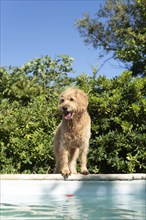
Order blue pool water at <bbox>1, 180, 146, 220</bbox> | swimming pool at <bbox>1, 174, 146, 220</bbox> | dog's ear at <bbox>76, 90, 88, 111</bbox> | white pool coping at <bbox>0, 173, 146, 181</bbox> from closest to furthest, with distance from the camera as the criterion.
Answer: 1. blue pool water at <bbox>1, 180, 146, 220</bbox>
2. swimming pool at <bbox>1, 174, 146, 220</bbox>
3. white pool coping at <bbox>0, 173, 146, 181</bbox>
4. dog's ear at <bbox>76, 90, 88, 111</bbox>

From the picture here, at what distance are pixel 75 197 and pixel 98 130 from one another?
7.15ft

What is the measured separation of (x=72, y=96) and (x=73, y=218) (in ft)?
6.69

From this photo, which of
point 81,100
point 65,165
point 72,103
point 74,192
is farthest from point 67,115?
Result: point 74,192

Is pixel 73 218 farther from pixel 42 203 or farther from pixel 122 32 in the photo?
pixel 122 32

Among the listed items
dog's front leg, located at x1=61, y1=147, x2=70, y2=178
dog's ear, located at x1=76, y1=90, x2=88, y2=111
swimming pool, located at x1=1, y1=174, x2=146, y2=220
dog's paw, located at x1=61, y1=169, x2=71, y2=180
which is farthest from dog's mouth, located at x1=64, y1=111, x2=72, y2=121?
swimming pool, located at x1=1, y1=174, x2=146, y2=220

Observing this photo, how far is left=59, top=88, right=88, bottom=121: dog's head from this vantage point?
6.12 m

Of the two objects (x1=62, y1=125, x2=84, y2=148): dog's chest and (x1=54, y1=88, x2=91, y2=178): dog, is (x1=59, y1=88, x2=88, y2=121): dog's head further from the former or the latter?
(x1=62, y1=125, x2=84, y2=148): dog's chest

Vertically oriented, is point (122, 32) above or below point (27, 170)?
above

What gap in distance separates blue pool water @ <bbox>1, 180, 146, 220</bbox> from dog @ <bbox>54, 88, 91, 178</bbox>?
426 millimetres

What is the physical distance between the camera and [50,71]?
11031 mm

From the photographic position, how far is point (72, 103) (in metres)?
6.15

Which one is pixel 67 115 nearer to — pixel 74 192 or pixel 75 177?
pixel 75 177

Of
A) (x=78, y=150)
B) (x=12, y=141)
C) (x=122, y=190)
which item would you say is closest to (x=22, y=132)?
(x=12, y=141)

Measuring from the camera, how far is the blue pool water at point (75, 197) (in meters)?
5.30
